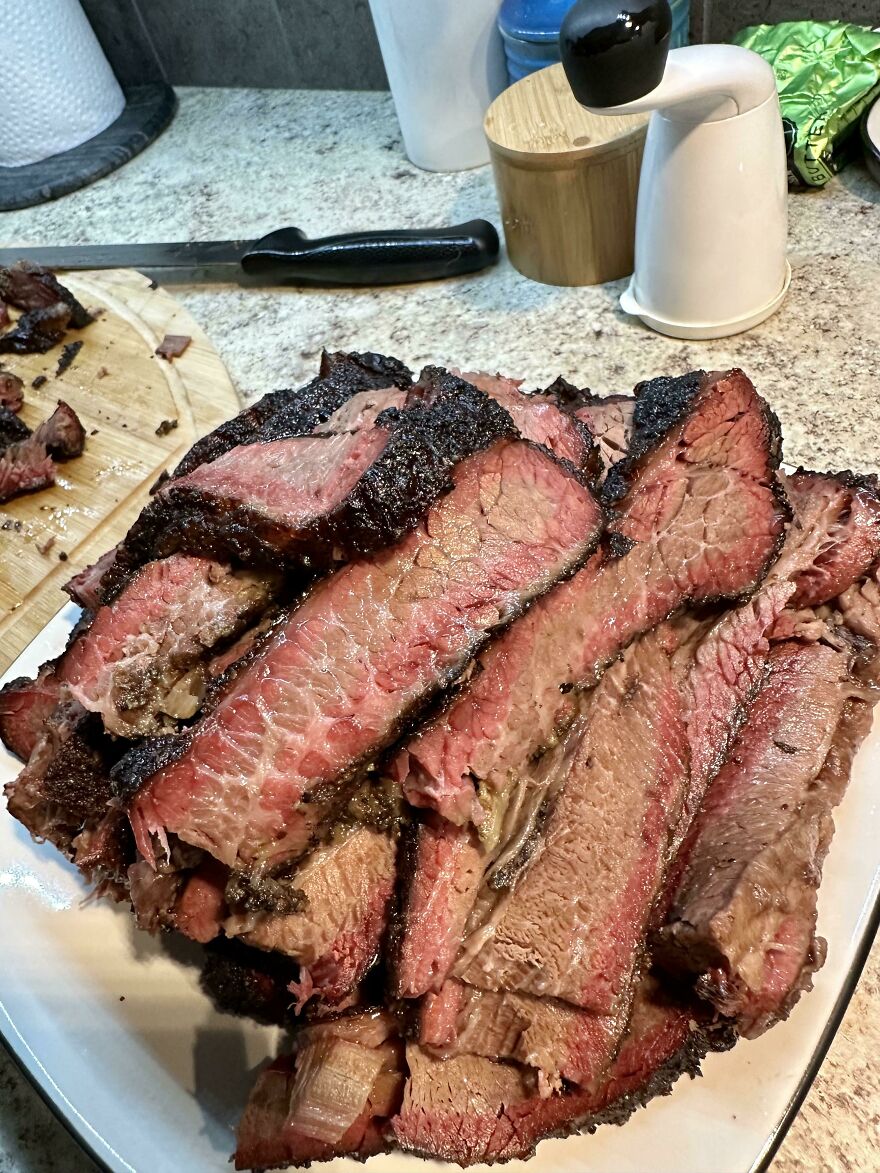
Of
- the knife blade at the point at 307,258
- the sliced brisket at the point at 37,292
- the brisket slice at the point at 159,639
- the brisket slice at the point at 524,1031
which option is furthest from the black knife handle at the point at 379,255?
the brisket slice at the point at 524,1031

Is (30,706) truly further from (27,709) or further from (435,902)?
(435,902)

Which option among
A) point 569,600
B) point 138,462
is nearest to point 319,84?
point 138,462

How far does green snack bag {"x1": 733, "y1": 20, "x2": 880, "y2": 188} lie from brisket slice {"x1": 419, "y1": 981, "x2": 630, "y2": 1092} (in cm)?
253

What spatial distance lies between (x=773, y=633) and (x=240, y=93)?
417 centimetres

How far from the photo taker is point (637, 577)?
138cm

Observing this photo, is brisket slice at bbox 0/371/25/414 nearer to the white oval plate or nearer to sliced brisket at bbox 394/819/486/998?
the white oval plate

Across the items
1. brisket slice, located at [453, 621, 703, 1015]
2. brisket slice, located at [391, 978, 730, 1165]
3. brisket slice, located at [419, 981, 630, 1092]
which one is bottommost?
brisket slice, located at [391, 978, 730, 1165]

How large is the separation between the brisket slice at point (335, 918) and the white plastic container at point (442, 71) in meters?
2.76

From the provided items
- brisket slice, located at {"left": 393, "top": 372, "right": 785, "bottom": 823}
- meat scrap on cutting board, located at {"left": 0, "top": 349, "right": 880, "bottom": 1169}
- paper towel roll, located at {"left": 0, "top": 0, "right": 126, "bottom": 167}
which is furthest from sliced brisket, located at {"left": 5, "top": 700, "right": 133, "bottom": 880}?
→ paper towel roll, located at {"left": 0, "top": 0, "right": 126, "bottom": 167}

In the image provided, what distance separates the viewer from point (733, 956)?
43.8 inches

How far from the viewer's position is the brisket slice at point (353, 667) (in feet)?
3.90

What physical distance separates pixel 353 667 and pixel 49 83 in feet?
12.9

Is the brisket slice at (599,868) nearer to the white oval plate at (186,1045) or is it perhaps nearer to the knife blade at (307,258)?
the white oval plate at (186,1045)

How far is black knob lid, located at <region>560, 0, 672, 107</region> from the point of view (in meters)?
1.59
